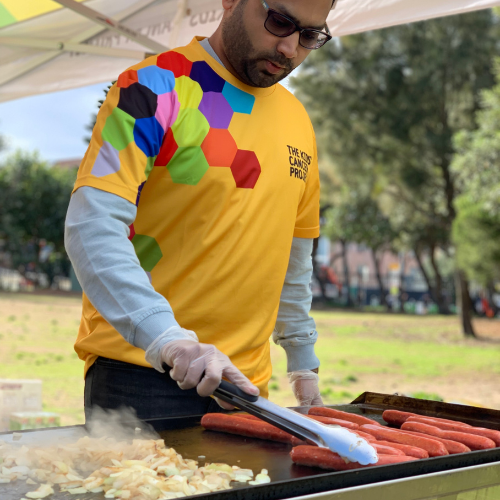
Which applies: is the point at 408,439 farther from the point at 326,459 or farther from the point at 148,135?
the point at 148,135

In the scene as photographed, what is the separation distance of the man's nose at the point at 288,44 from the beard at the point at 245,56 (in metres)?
0.03

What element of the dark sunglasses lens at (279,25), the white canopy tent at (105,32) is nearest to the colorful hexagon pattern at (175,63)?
the dark sunglasses lens at (279,25)

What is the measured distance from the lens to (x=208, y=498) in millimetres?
1327

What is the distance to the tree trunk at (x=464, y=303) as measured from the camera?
75.9ft

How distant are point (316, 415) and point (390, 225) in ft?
109

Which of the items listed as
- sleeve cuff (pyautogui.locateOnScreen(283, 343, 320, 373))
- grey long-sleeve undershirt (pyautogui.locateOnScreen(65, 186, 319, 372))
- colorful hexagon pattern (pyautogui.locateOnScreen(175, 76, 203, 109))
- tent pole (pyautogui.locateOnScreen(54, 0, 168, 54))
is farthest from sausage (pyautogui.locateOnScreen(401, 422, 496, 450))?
tent pole (pyautogui.locateOnScreen(54, 0, 168, 54))

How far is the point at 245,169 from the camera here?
83.8 inches

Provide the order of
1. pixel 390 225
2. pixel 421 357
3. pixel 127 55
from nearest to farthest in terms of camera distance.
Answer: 1. pixel 127 55
2. pixel 421 357
3. pixel 390 225

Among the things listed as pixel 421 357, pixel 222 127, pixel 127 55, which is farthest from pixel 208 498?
pixel 421 357

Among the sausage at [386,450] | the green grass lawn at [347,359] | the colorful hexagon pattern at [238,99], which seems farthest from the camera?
the green grass lawn at [347,359]

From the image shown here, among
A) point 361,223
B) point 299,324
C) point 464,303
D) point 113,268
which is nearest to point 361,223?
point 361,223

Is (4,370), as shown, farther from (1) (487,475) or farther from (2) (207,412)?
(1) (487,475)

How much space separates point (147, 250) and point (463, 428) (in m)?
1.19

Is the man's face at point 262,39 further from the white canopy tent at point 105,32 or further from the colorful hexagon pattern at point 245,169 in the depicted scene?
the white canopy tent at point 105,32
